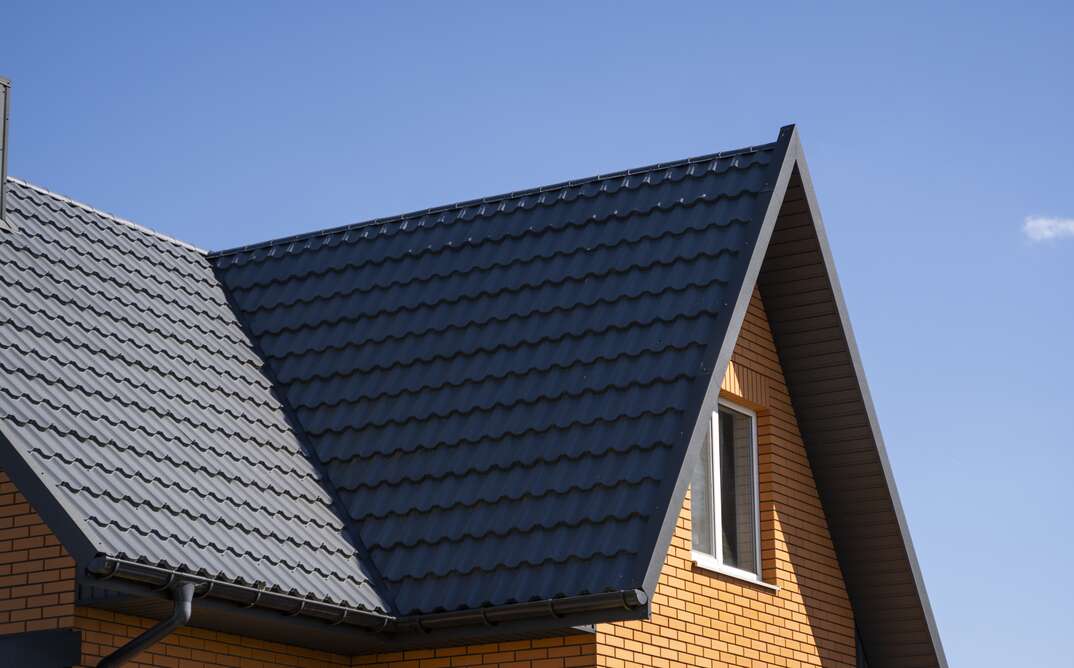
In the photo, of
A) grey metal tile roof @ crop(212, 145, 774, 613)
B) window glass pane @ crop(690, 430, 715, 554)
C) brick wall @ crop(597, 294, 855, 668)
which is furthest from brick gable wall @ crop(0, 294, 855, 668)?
grey metal tile roof @ crop(212, 145, 774, 613)

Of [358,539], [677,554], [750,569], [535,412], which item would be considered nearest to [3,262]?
[358,539]

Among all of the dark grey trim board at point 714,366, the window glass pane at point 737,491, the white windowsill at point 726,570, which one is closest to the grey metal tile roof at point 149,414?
the dark grey trim board at point 714,366

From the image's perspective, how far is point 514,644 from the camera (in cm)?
970

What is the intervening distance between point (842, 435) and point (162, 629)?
19.7ft

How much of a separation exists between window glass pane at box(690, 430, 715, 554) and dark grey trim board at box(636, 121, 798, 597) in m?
1.05

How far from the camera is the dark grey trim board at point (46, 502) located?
317 inches

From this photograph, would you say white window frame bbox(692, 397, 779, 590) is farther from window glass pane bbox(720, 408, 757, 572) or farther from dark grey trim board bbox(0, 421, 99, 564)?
dark grey trim board bbox(0, 421, 99, 564)

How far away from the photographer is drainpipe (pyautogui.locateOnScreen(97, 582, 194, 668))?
837 cm

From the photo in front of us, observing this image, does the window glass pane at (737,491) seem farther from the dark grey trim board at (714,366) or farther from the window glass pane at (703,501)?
the dark grey trim board at (714,366)

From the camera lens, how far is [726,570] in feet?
36.5

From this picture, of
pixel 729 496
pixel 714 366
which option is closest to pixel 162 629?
pixel 714 366

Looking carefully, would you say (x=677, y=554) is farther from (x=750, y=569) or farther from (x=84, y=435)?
(x=84, y=435)

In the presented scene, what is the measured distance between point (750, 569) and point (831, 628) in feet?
4.06

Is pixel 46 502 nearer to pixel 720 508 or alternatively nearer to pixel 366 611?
pixel 366 611
